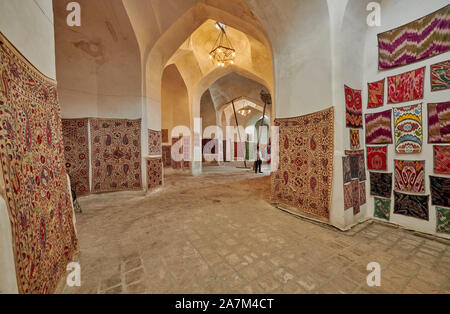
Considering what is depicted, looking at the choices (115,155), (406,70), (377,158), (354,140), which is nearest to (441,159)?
(377,158)

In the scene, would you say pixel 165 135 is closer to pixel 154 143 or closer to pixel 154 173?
pixel 154 143

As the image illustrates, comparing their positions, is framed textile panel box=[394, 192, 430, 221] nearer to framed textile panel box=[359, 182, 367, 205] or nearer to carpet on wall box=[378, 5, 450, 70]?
framed textile panel box=[359, 182, 367, 205]

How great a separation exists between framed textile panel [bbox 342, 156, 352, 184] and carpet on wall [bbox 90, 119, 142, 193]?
5.35 metres

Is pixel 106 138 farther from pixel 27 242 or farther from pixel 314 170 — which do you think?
pixel 314 170

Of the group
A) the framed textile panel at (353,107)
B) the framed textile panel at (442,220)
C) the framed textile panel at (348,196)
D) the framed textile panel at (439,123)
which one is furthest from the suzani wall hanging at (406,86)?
the framed textile panel at (442,220)

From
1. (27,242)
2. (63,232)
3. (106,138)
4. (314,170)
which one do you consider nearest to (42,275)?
(27,242)

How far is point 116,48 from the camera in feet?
16.8

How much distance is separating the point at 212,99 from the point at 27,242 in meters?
14.0

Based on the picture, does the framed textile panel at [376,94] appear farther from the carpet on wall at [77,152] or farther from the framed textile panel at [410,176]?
the carpet on wall at [77,152]

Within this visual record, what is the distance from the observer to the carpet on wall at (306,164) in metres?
3.11

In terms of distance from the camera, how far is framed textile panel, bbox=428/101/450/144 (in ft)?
8.25

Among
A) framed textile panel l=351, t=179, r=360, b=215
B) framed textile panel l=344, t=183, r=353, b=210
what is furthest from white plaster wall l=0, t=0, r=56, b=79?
framed textile panel l=351, t=179, r=360, b=215

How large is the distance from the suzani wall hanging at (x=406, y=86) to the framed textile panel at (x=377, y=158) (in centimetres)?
83

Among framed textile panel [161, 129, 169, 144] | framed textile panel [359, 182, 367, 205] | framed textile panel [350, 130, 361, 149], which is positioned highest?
framed textile panel [161, 129, 169, 144]
